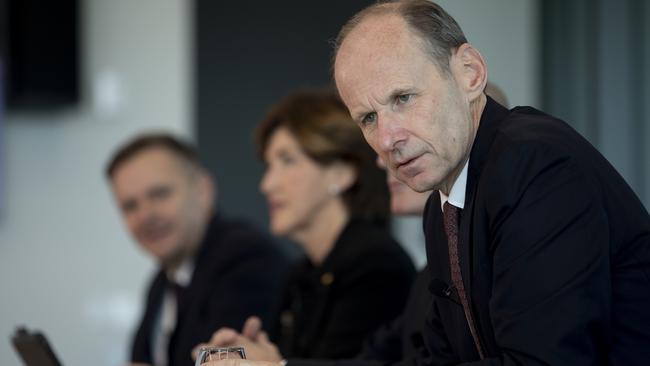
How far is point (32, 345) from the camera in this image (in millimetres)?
2088

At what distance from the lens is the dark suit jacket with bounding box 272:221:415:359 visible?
2582mm

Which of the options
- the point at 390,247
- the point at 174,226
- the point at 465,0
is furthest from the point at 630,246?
the point at 174,226

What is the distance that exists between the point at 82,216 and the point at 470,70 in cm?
420

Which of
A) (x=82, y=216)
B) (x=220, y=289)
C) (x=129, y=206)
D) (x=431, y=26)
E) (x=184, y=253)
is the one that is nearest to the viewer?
(x=431, y=26)

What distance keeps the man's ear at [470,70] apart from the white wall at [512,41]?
87 cm

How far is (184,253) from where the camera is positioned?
3.50m

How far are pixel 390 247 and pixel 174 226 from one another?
40.6 inches

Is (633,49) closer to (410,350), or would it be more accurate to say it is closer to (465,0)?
(465,0)

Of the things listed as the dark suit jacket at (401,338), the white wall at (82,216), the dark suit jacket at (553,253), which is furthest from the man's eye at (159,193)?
the dark suit jacket at (553,253)

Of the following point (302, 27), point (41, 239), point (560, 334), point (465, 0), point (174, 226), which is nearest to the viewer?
point (560, 334)

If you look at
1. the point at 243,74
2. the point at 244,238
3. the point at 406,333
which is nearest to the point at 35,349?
the point at 406,333

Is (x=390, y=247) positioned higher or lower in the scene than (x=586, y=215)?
lower

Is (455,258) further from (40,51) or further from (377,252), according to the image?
(40,51)

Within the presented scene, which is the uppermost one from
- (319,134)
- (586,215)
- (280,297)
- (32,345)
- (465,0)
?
(465,0)
